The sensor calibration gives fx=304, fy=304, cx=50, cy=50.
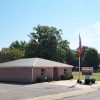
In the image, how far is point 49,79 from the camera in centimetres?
4862

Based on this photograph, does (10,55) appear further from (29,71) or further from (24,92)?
(24,92)

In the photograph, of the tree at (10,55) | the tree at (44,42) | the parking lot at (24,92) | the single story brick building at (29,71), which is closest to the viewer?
the parking lot at (24,92)

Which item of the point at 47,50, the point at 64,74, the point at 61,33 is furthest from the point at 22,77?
the point at 61,33

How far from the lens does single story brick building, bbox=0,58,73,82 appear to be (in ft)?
152

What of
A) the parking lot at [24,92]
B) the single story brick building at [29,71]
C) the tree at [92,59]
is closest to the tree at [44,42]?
the tree at [92,59]

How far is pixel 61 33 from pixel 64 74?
127ft

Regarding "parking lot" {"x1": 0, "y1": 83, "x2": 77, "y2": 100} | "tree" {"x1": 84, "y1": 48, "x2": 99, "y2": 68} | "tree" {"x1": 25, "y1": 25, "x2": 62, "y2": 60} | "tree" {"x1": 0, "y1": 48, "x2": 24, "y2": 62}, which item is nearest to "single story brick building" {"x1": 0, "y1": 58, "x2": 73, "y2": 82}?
"parking lot" {"x1": 0, "y1": 83, "x2": 77, "y2": 100}

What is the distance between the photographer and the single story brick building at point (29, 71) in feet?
152

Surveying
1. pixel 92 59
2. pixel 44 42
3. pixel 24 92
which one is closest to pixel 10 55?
pixel 44 42

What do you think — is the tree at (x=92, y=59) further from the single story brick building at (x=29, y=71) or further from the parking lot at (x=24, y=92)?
the parking lot at (x=24, y=92)

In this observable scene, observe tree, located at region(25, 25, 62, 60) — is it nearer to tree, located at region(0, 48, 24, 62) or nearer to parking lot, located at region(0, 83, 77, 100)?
tree, located at region(0, 48, 24, 62)

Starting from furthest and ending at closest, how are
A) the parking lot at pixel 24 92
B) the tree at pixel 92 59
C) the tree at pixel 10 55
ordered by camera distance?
the tree at pixel 92 59, the tree at pixel 10 55, the parking lot at pixel 24 92

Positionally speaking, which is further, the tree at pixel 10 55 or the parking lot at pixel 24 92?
the tree at pixel 10 55

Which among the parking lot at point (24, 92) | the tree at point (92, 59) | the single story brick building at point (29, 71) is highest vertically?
the tree at point (92, 59)
